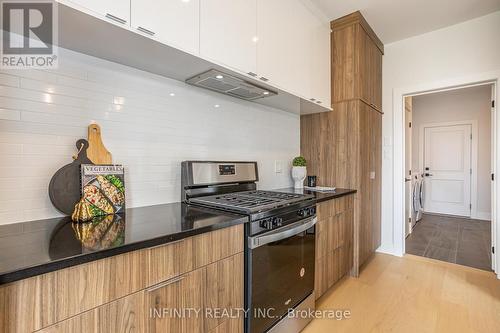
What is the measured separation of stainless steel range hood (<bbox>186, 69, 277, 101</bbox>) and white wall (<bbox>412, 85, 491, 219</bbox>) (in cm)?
480

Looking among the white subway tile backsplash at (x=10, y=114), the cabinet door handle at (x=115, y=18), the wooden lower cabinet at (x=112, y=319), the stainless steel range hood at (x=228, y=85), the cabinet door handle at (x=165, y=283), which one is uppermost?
the cabinet door handle at (x=115, y=18)

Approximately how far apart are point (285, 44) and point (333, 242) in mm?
1698

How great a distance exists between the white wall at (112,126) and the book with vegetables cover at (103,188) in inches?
4.5

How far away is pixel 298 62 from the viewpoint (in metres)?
2.12

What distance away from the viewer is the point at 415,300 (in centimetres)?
214

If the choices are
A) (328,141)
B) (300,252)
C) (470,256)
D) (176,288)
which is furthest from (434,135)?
(176,288)

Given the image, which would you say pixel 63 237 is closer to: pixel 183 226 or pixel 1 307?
pixel 1 307

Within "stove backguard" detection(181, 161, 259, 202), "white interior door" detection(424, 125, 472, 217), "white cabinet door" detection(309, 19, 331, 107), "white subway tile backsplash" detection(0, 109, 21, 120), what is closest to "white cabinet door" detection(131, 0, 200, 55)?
"white subway tile backsplash" detection(0, 109, 21, 120)

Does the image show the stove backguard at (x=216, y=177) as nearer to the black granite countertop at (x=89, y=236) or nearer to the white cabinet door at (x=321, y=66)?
the black granite countertop at (x=89, y=236)

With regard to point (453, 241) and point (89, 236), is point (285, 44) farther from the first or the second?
point (453, 241)

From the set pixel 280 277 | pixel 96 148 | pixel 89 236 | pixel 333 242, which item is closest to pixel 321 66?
pixel 333 242

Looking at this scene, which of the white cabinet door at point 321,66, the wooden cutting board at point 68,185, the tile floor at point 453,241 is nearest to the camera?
the wooden cutting board at point 68,185

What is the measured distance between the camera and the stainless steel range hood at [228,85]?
160 cm

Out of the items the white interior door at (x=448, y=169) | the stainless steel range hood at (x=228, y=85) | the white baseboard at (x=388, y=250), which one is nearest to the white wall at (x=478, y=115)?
the white interior door at (x=448, y=169)
